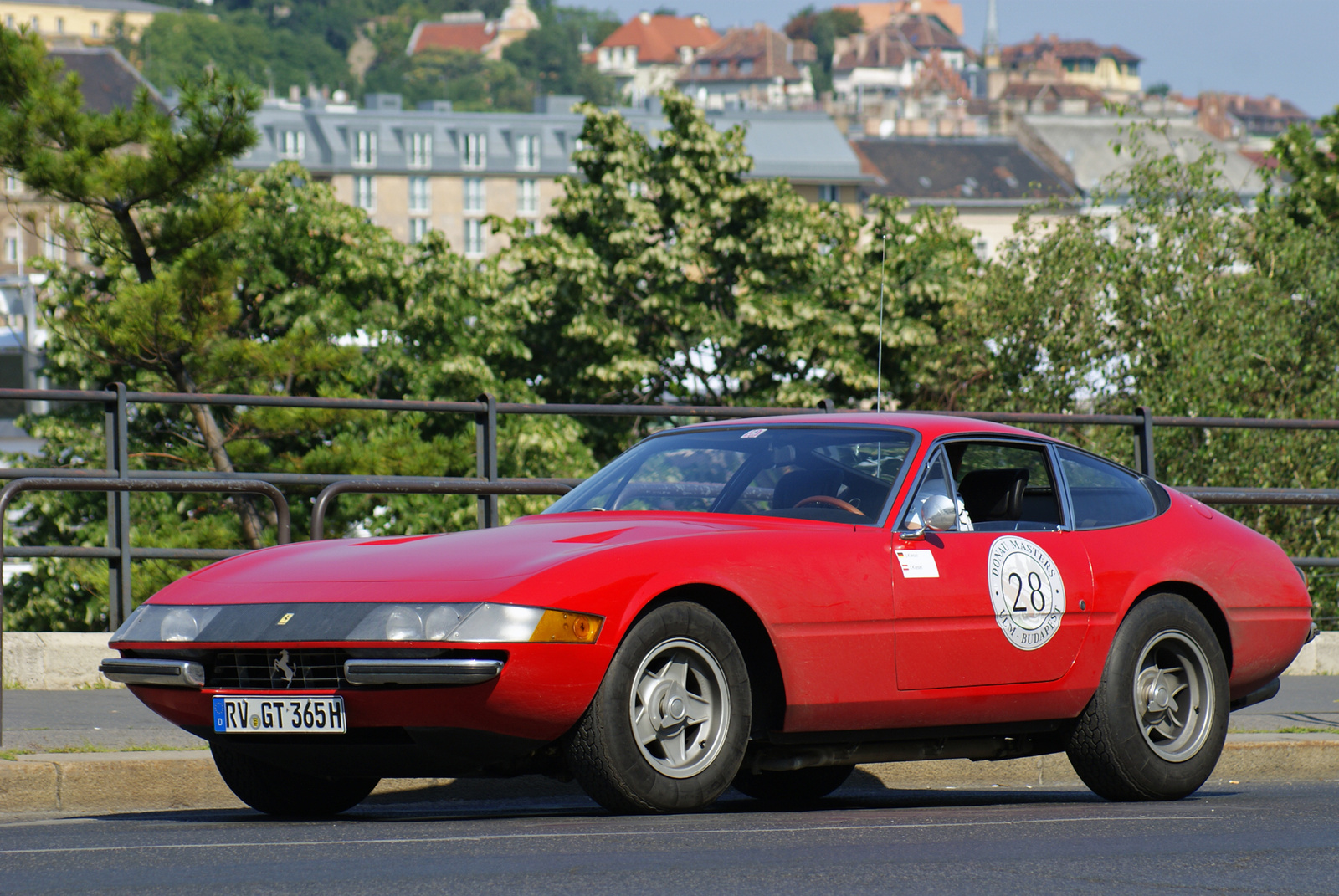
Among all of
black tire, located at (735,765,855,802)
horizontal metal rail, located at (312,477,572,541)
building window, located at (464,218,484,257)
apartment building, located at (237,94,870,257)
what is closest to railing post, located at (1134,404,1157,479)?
horizontal metal rail, located at (312,477,572,541)

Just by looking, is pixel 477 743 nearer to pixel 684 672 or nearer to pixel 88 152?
pixel 684 672

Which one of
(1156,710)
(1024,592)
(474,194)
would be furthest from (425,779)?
(474,194)

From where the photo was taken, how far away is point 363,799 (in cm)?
647

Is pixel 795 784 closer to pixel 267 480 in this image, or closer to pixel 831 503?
pixel 831 503

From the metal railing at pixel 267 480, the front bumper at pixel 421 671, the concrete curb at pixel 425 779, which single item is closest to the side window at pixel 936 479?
the concrete curb at pixel 425 779

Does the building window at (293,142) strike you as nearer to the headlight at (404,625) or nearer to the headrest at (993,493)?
the headrest at (993,493)

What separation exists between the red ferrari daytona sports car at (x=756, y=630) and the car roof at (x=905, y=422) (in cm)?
2

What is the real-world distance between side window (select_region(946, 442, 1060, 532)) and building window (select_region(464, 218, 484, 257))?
11677 cm

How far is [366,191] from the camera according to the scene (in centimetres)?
12356

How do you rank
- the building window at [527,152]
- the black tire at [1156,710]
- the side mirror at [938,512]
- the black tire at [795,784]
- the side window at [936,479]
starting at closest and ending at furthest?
the side mirror at [938,512], the side window at [936,479], the black tire at [1156,710], the black tire at [795,784], the building window at [527,152]

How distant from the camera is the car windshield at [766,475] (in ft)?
20.0

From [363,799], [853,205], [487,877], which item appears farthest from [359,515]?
[853,205]

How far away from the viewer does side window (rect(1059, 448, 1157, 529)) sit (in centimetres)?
662

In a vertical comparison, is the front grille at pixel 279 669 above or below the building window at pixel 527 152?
below
